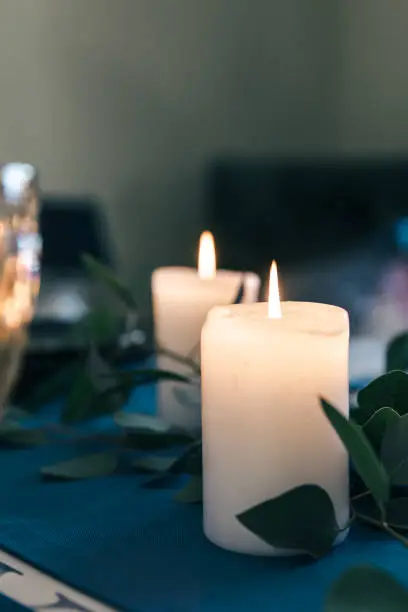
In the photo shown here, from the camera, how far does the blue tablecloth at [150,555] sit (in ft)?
1.50

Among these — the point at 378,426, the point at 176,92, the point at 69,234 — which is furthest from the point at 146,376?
the point at 176,92

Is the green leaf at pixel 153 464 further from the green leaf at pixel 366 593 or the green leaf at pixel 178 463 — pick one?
the green leaf at pixel 366 593

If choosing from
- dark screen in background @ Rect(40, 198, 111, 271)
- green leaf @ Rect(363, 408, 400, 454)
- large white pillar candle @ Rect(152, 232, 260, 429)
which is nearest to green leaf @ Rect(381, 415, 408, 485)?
green leaf @ Rect(363, 408, 400, 454)

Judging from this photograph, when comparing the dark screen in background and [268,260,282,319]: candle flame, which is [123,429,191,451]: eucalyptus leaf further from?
the dark screen in background

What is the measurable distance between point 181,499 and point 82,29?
2.49 m

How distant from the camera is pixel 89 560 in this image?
502mm

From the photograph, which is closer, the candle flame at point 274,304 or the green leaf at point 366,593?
the green leaf at point 366,593

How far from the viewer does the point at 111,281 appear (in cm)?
72

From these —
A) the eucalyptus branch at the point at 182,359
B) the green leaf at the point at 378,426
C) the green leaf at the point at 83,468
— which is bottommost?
the green leaf at the point at 83,468

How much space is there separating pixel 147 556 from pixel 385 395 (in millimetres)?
167

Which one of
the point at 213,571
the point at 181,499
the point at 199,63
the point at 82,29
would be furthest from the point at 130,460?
the point at 199,63

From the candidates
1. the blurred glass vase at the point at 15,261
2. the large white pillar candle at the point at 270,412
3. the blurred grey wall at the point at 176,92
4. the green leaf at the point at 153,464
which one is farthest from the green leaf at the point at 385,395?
the blurred grey wall at the point at 176,92

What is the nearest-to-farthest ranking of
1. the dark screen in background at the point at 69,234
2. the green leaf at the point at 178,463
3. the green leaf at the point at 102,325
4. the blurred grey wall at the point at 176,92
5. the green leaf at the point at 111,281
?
the green leaf at the point at 178,463
the green leaf at the point at 111,281
the green leaf at the point at 102,325
the dark screen in background at the point at 69,234
the blurred grey wall at the point at 176,92

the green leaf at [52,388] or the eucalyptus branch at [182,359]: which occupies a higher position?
the eucalyptus branch at [182,359]
